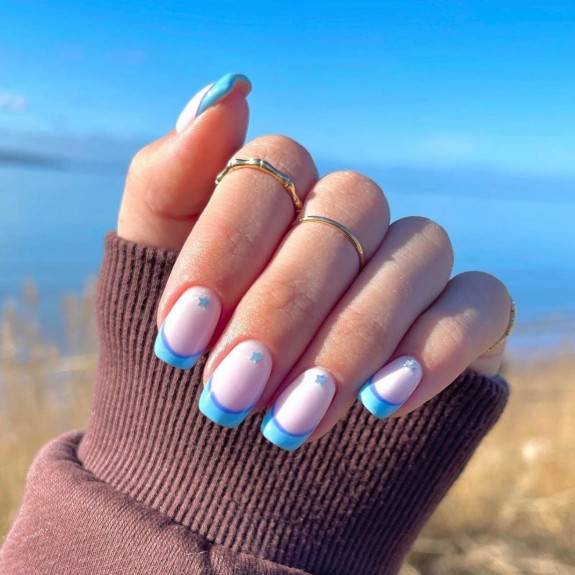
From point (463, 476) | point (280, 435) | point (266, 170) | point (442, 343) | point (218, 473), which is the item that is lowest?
point (463, 476)

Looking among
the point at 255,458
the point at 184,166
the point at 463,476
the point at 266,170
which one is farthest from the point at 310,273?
the point at 463,476

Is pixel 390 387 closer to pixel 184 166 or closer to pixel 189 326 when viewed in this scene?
pixel 189 326

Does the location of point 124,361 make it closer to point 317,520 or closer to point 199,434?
point 199,434

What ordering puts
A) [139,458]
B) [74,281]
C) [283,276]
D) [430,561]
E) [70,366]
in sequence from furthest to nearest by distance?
[74,281] → [70,366] → [430,561] → [139,458] → [283,276]

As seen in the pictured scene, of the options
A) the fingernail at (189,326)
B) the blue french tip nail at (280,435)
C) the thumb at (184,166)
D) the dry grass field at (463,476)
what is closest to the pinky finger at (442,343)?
the blue french tip nail at (280,435)

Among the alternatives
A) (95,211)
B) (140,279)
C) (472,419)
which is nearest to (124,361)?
(140,279)

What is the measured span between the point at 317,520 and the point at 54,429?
66.4 inches

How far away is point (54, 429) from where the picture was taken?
7.97ft

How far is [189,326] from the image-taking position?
2.56ft

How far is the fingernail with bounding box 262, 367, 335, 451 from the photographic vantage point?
0.78 metres

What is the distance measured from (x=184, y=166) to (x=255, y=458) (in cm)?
50

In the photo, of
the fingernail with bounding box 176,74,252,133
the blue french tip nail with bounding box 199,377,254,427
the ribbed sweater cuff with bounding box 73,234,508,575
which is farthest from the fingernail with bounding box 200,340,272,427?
the fingernail with bounding box 176,74,252,133

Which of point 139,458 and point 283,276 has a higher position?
point 283,276

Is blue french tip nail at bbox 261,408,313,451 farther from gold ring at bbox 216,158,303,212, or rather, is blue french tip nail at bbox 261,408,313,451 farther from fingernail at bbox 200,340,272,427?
gold ring at bbox 216,158,303,212
